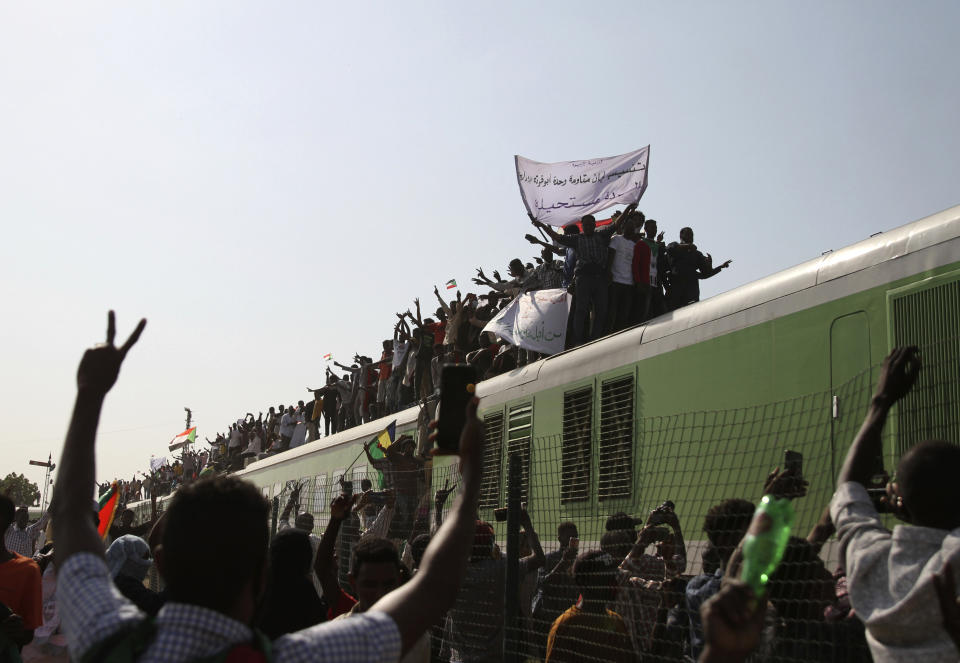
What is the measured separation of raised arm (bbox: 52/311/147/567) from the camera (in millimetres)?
2148

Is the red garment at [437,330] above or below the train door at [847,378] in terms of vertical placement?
above

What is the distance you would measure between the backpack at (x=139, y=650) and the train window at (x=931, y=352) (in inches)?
153

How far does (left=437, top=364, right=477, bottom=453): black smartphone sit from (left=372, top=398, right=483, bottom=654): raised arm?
0.15ft

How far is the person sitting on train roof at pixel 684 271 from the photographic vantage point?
1138 centimetres

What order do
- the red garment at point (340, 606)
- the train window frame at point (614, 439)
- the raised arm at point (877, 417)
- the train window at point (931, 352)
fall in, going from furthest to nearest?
the train window frame at point (614, 439), the train window at point (931, 352), the red garment at point (340, 606), the raised arm at point (877, 417)

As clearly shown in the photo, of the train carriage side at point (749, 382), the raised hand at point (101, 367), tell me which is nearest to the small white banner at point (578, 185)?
the train carriage side at point (749, 382)

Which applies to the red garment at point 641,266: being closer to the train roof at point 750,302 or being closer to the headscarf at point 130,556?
the train roof at point 750,302

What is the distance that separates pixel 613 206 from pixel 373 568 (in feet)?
31.0

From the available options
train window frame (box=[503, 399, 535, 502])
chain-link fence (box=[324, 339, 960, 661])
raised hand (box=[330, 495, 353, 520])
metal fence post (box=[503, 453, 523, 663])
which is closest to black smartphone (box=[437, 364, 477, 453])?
chain-link fence (box=[324, 339, 960, 661])

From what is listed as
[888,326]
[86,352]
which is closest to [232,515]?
[86,352]

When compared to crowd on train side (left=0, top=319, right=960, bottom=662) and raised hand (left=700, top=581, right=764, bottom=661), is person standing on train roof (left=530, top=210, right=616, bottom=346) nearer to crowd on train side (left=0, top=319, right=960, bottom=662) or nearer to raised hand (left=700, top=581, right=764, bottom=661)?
crowd on train side (left=0, top=319, right=960, bottom=662)

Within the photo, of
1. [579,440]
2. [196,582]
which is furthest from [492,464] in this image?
[196,582]

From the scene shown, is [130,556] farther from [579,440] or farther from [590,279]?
[590,279]

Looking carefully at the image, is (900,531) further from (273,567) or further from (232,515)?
(273,567)
